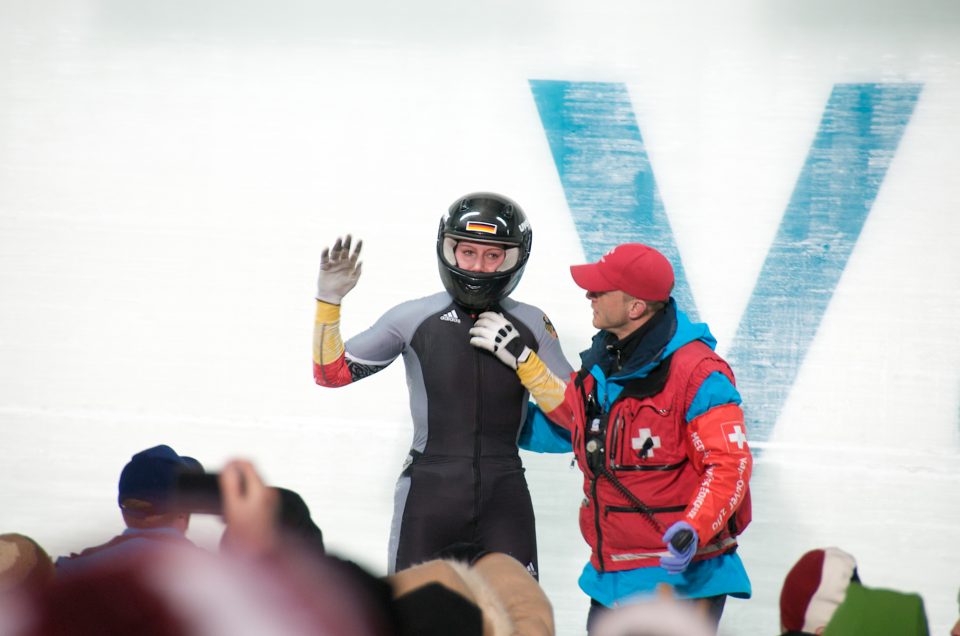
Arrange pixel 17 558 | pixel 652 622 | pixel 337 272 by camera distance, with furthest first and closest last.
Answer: pixel 337 272
pixel 17 558
pixel 652 622

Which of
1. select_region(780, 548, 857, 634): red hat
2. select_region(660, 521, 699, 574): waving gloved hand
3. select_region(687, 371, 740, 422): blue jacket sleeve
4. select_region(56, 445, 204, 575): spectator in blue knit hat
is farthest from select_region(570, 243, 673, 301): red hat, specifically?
select_region(56, 445, 204, 575): spectator in blue knit hat

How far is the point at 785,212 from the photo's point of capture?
414cm

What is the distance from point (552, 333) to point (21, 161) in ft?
8.35

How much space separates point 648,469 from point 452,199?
174cm

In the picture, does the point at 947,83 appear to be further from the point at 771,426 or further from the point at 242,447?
the point at 242,447

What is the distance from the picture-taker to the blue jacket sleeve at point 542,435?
129 inches

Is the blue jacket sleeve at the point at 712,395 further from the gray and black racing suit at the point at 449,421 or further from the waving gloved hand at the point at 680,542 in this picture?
the gray and black racing suit at the point at 449,421

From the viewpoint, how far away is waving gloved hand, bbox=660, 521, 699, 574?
2.58 m

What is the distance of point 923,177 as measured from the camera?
13.5 feet

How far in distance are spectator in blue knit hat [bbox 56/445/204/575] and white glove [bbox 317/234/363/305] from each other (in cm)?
130

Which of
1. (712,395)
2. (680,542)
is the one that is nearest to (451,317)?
(712,395)

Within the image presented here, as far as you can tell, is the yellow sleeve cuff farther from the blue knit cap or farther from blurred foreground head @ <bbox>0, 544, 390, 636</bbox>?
blurred foreground head @ <bbox>0, 544, 390, 636</bbox>

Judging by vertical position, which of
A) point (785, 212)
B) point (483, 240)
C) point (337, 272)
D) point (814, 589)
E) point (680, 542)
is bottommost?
point (680, 542)

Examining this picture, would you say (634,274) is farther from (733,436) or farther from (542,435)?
(542,435)
